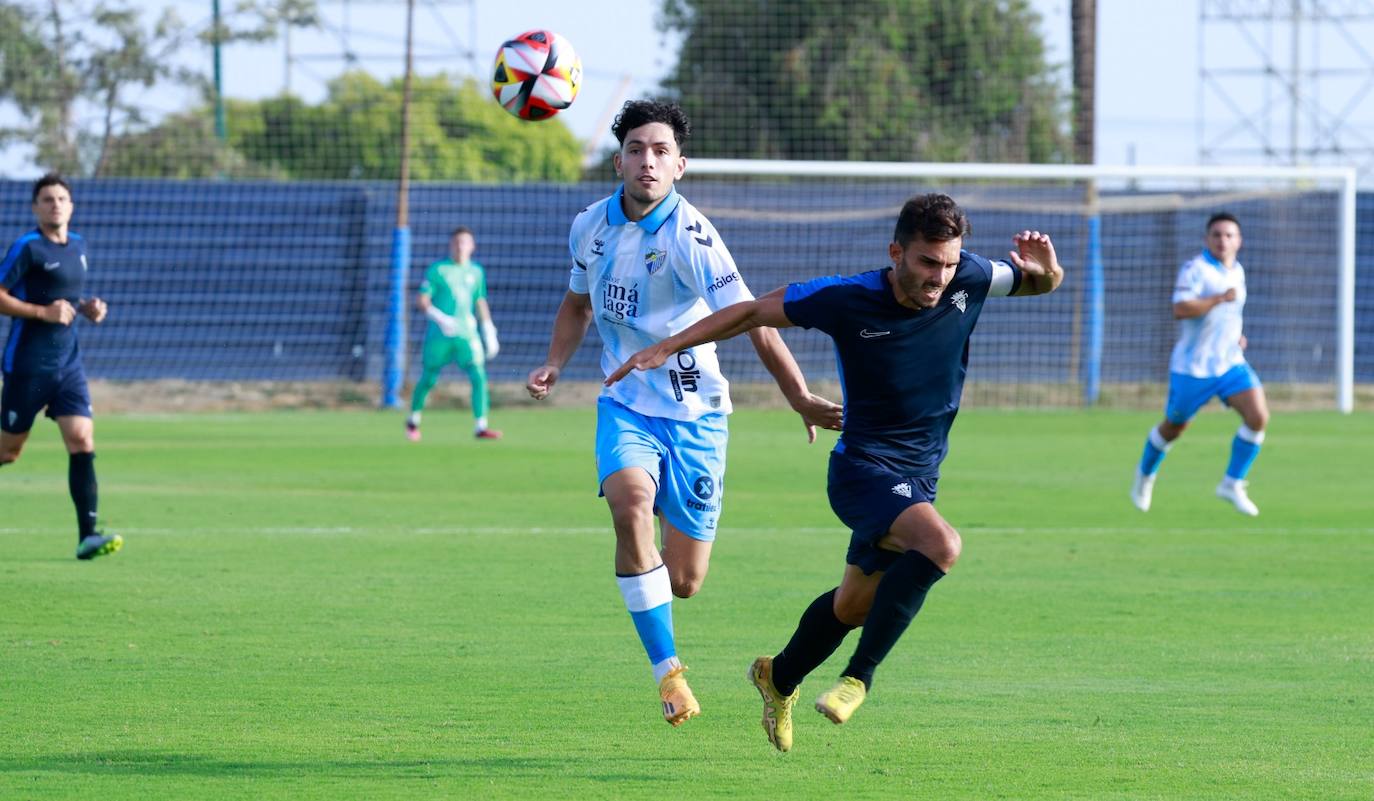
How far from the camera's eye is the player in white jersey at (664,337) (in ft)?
22.3

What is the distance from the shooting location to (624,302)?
7.01m

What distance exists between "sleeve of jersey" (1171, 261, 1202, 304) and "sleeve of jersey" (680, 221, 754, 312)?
8296mm

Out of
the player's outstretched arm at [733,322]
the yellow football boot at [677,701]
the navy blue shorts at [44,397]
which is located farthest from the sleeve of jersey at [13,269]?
the yellow football boot at [677,701]

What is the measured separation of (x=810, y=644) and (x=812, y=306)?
3.87ft

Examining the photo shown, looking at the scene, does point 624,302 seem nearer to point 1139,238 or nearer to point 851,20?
point 1139,238

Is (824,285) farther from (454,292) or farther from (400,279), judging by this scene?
(400,279)

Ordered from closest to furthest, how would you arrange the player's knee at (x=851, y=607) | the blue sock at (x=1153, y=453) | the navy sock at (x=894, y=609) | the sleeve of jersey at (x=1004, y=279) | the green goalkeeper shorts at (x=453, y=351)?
the navy sock at (x=894, y=609)
the player's knee at (x=851, y=607)
the sleeve of jersey at (x=1004, y=279)
the blue sock at (x=1153, y=453)
the green goalkeeper shorts at (x=453, y=351)

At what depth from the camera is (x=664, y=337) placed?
698cm

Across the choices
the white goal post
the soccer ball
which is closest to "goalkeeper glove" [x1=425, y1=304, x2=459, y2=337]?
the white goal post

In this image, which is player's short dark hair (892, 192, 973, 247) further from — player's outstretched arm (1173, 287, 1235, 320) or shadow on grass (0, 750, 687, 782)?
player's outstretched arm (1173, 287, 1235, 320)

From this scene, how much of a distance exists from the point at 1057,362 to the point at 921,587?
23006 millimetres

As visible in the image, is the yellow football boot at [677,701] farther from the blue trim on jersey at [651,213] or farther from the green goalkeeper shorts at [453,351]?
the green goalkeeper shorts at [453,351]

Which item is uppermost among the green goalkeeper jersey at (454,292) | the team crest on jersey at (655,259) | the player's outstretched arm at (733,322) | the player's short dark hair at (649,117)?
the player's short dark hair at (649,117)

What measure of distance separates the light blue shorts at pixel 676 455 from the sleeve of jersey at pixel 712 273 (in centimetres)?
50
